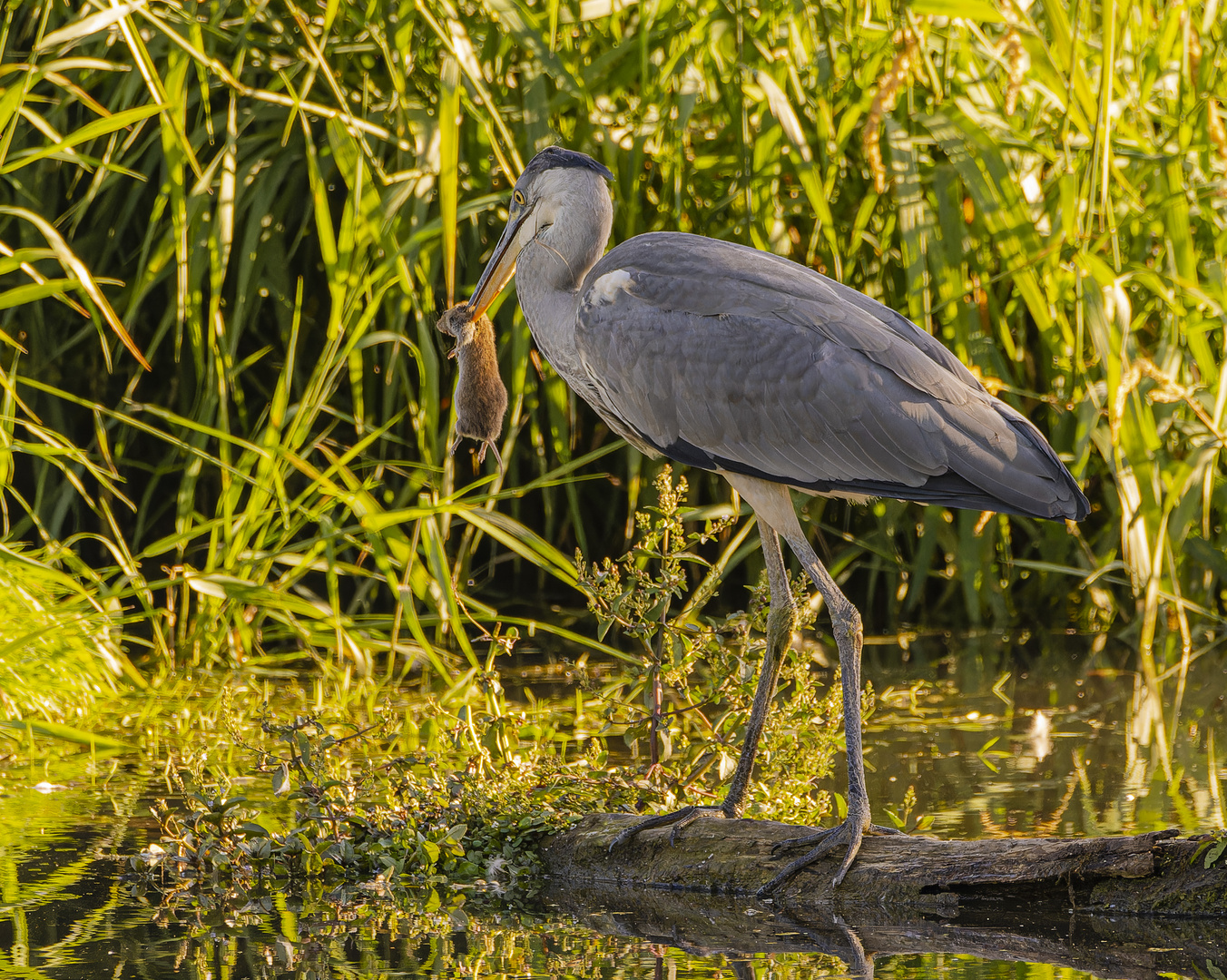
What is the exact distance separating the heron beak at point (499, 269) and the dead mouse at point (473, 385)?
4 cm

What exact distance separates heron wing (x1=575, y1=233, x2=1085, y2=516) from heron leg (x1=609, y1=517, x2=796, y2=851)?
229mm

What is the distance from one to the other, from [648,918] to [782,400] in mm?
1189

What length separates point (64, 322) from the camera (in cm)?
632

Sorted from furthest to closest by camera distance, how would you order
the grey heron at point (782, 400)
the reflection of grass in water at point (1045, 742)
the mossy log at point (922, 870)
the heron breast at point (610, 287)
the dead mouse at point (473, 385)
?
the dead mouse at point (473, 385) → the reflection of grass in water at point (1045, 742) → the heron breast at point (610, 287) → the grey heron at point (782, 400) → the mossy log at point (922, 870)

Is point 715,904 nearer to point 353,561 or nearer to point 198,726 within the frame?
point 198,726

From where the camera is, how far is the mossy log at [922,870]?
10.1 feet

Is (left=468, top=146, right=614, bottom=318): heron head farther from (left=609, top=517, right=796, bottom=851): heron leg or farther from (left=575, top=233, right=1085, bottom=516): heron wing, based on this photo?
(left=609, top=517, right=796, bottom=851): heron leg

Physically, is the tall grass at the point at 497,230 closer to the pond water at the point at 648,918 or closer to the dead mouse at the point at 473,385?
the dead mouse at the point at 473,385

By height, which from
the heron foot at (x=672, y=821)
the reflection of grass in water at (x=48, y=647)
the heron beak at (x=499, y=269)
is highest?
the heron beak at (x=499, y=269)

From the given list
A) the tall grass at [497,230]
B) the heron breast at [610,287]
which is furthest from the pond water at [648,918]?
the heron breast at [610,287]

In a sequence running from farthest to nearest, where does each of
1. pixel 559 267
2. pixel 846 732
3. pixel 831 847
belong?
pixel 559 267 → pixel 846 732 → pixel 831 847

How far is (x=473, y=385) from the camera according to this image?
13.6ft

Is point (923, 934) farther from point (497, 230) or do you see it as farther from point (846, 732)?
point (497, 230)

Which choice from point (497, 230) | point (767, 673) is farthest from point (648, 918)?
point (497, 230)
